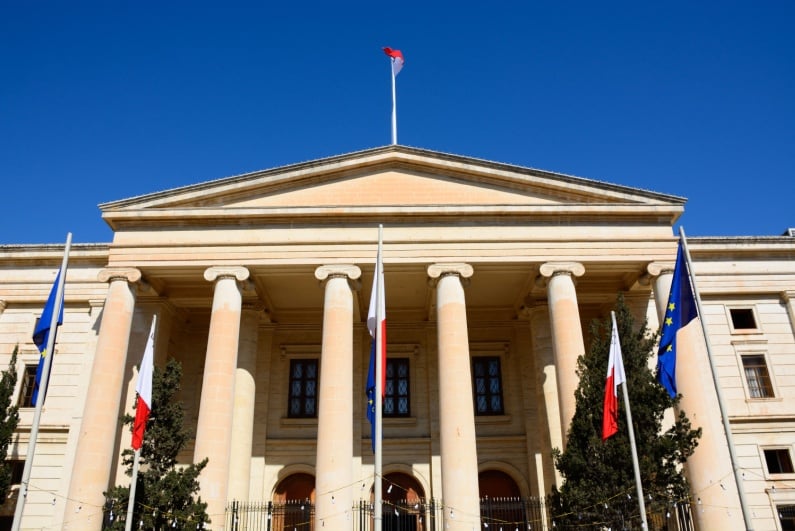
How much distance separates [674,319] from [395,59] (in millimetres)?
17894

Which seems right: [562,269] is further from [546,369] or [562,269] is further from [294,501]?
[294,501]

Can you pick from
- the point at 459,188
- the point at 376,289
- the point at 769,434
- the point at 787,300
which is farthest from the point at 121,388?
the point at 787,300

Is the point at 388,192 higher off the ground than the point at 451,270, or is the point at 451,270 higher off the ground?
the point at 388,192

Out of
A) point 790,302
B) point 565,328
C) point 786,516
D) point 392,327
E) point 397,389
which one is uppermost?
point 392,327

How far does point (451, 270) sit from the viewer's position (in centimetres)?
2442

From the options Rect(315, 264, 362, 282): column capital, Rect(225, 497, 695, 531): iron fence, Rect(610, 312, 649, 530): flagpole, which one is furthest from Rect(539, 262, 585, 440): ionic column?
Rect(315, 264, 362, 282): column capital

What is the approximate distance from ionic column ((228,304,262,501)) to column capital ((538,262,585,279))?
12.0 m

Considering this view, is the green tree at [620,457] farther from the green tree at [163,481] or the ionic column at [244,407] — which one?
the ionic column at [244,407]

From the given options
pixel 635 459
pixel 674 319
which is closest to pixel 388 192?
pixel 674 319

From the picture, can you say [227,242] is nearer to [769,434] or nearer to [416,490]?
[416,490]

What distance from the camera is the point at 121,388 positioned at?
77.0 feet

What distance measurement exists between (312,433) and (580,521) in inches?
548

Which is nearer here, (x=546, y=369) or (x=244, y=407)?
(x=546, y=369)

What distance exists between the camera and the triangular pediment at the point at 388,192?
82.0 feet
